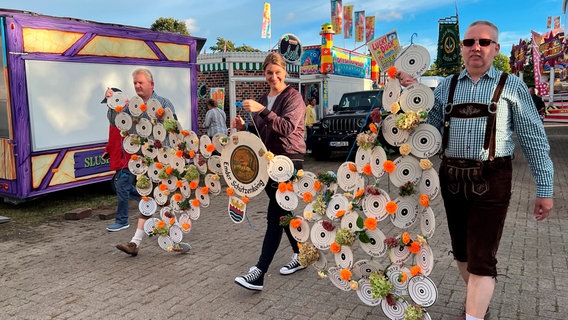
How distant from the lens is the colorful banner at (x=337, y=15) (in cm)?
2505

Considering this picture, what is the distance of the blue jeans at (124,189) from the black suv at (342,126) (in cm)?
684

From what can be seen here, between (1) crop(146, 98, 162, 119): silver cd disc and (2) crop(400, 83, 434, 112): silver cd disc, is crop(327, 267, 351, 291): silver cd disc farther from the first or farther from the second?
(1) crop(146, 98, 162, 119): silver cd disc

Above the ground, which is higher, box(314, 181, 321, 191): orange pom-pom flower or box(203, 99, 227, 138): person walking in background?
box(203, 99, 227, 138): person walking in background

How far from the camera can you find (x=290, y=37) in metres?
14.6

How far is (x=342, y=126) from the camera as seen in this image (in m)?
12.0

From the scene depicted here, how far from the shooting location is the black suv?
38.8 feet

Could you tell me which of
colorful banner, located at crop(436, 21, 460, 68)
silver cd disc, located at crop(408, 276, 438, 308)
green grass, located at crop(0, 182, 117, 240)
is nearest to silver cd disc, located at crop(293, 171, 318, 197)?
silver cd disc, located at crop(408, 276, 438, 308)

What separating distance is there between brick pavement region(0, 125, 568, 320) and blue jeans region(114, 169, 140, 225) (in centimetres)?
20

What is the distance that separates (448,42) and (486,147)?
1137 cm

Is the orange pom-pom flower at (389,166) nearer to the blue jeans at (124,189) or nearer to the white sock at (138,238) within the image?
the white sock at (138,238)

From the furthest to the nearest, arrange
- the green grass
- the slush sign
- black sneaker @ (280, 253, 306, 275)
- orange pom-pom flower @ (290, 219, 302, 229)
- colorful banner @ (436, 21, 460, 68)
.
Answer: colorful banner @ (436, 21, 460, 68)
the slush sign
the green grass
black sneaker @ (280, 253, 306, 275)
orange pom-pom flower @ (290, 219, 302, 229)

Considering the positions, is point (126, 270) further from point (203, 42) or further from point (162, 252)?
point (203, 42)

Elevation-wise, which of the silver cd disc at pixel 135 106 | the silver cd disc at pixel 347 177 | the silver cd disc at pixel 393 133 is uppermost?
the silver cd disc at pixel 135 106

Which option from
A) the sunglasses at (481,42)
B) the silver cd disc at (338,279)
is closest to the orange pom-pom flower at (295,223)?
the silver cd disc at (338,279)
